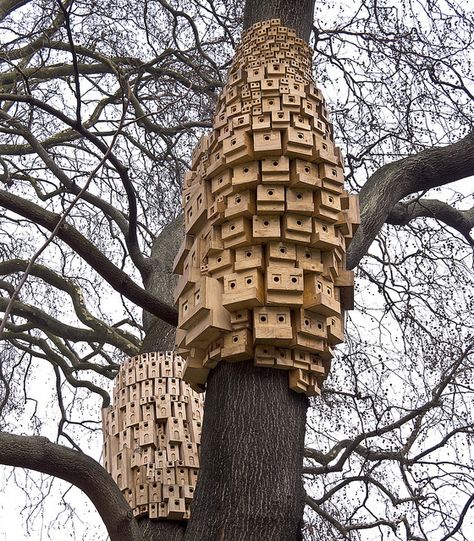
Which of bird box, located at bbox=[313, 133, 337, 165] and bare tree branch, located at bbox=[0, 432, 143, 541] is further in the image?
bird box, located at bbox=[313, 133, 337, 165]

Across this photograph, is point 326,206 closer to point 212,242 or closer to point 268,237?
Answer: point 268,237

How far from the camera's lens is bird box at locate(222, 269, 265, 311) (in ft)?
10.4

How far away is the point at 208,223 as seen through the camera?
3.50m

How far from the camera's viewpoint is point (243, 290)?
3178mm

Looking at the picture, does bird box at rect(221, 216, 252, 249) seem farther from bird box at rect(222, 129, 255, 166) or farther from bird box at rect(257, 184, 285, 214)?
bird box at rect(222, 129, 255, 166)

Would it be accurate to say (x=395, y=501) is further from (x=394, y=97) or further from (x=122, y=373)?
(x=394, y=97)

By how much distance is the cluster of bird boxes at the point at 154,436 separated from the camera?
3.95 metres

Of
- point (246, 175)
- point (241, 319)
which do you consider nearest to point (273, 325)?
point (241, 319)

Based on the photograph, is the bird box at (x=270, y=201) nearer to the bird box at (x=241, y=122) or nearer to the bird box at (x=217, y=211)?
the bird box at (x=217, y=211)

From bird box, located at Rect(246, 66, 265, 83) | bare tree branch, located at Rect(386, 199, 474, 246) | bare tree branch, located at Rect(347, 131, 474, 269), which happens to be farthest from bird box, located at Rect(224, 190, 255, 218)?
bare tree branch, located at Rect(386, 199, 474, 246)

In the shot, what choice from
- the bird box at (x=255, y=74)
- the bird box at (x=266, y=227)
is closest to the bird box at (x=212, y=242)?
the bird box at (x=266, y=227)

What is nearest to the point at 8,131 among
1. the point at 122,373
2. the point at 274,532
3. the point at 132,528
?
the point at 122,373

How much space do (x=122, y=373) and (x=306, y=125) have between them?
165cm

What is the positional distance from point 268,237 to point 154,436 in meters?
1.28
